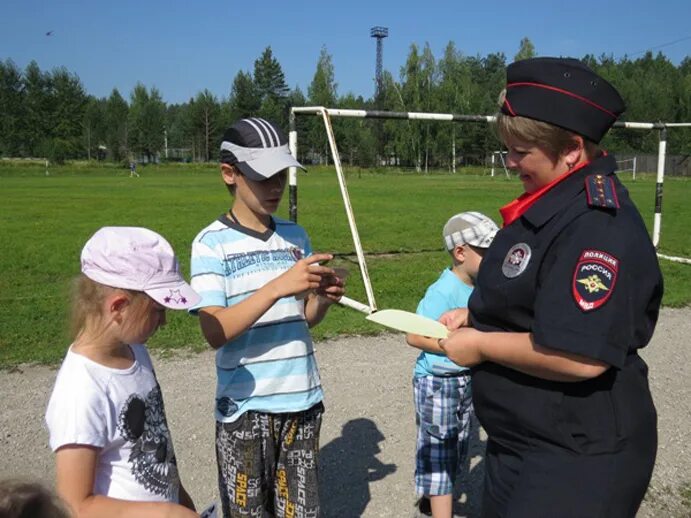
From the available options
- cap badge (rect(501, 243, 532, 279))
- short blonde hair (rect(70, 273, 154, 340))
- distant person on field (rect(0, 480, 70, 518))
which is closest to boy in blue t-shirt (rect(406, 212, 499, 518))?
cap badge (rect(501, 243, 532, 279))

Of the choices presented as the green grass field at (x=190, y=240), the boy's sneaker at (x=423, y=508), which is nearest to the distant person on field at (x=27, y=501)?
the green grass field at (x=190, y=240)

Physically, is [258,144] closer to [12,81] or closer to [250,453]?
[250,453]

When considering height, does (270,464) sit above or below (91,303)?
below

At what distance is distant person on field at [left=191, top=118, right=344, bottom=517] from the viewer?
245 centimetres

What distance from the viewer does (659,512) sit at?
348cm

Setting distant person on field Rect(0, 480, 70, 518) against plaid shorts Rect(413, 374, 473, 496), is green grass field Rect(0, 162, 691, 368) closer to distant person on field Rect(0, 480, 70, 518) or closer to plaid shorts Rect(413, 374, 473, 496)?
distant person on field Rect(0, 480, 70, 518)

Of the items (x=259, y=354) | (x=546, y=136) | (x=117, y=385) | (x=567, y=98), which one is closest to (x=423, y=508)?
(x=259, y=354)

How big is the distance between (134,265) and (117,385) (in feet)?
1.16

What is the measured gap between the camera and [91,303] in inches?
74.7

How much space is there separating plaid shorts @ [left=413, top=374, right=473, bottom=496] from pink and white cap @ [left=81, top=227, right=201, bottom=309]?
163 centimetres

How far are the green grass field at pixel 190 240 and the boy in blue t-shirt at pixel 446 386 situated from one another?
1.71 m

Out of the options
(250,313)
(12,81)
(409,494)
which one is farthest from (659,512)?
(12,81)

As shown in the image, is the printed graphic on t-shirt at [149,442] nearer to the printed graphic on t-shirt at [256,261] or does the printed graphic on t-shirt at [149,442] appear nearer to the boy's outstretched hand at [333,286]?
the printed graphic on t-shirt at [256,261]

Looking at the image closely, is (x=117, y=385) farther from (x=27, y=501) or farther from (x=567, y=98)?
(x=567, y=98)
